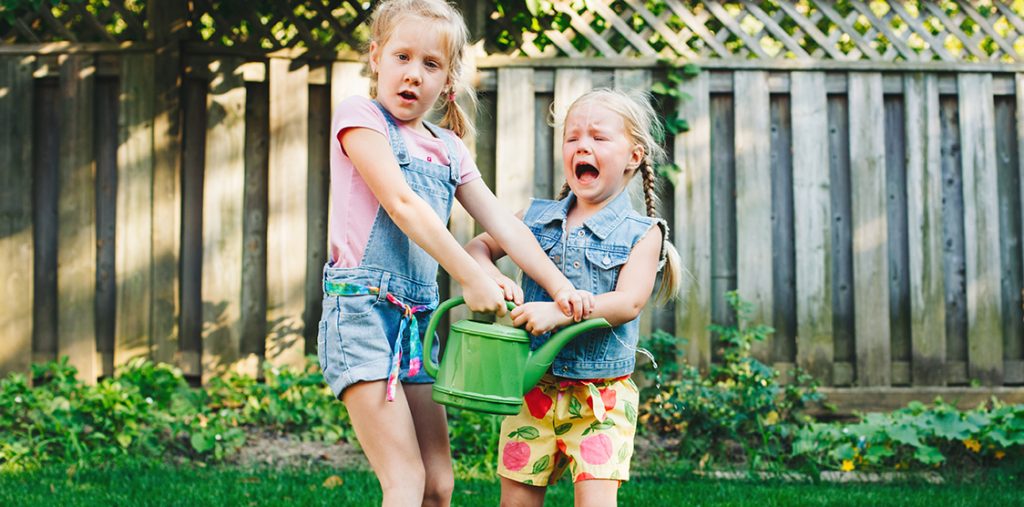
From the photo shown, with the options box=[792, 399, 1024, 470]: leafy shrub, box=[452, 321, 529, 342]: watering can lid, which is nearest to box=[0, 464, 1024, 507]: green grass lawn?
box=[792, 399, 1024, 470]: leafy shrub

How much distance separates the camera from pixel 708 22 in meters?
4.86

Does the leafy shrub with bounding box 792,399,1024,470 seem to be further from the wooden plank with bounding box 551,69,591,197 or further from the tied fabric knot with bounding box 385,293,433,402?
the tied fabric knot with bounding box 385,293,433,402

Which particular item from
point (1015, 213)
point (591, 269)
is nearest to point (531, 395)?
point (591, 269)

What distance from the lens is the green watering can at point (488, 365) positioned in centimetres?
204

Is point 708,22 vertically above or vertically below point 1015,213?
above

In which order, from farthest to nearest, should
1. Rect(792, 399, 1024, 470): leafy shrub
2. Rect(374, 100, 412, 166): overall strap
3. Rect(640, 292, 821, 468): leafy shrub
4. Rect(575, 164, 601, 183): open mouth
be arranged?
Rect(640, 292, 821, 468): leafy shrub → Rect(792, 399, 1024, 470): leafy shrub → Rect(575, 164, 601, 183): open mouth → Rect(374, 100, 412, 166): overall strap

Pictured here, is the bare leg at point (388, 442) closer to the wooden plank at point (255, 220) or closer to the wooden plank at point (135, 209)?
the wooden plank at point (255, 220)

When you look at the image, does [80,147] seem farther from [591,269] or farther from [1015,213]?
[1015,213]

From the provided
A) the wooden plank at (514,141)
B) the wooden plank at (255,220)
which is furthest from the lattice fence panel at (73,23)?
the wooden plank at (514,141)

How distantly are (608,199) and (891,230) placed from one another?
2.81 meters

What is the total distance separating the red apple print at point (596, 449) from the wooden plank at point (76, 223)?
10.2ft

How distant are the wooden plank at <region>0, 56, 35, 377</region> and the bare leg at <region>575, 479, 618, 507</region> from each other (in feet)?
10.8

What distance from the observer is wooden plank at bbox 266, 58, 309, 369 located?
455 cm

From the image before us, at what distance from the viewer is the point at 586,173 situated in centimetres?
238
